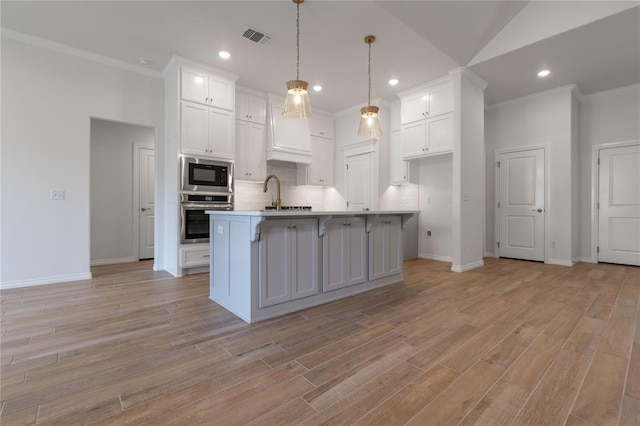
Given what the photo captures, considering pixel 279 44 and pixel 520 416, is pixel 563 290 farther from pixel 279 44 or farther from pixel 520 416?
pixel 279 44

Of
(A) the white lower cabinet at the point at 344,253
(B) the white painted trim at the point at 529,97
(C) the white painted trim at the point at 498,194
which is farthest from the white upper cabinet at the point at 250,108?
(C) the white painted trim at the point at 498,194

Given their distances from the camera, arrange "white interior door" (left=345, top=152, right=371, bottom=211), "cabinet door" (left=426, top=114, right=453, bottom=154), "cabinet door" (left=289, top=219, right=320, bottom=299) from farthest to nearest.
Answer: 1. "white interior door" (left=345, top=152, right=371, bottom=211)
2. "cabinet door" (left=426, top=114, right=453, bottom=154)
3. "cabinet door" (left=289, top=219, right=320, bottom=299)

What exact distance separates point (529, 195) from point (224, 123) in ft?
17.9

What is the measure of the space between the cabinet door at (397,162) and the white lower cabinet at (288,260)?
3.28 meters

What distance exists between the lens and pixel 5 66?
11.1 feet

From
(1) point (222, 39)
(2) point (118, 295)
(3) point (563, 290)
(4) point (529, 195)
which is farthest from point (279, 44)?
(4) point (529, 195)

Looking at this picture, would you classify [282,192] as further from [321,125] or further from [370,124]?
[370,124]

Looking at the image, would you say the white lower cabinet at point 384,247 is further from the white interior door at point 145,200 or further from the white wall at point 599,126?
the white interior door at point 145,200

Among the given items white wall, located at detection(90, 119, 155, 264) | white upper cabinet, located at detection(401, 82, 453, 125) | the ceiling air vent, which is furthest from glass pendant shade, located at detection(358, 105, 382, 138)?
white wall, located at detection(90, 119, 155, 264)

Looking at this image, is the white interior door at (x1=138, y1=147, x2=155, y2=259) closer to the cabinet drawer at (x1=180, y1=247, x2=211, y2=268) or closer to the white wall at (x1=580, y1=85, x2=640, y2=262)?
the cabinet drawer at (x1=180, y1=247, x2=211, y2=268)

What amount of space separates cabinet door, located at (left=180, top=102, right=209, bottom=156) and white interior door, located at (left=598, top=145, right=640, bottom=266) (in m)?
6.61

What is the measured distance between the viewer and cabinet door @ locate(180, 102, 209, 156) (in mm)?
4047

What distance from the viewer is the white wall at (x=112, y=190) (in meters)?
4.97

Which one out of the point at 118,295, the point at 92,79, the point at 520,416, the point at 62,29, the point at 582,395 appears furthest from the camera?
the point at 92,79
